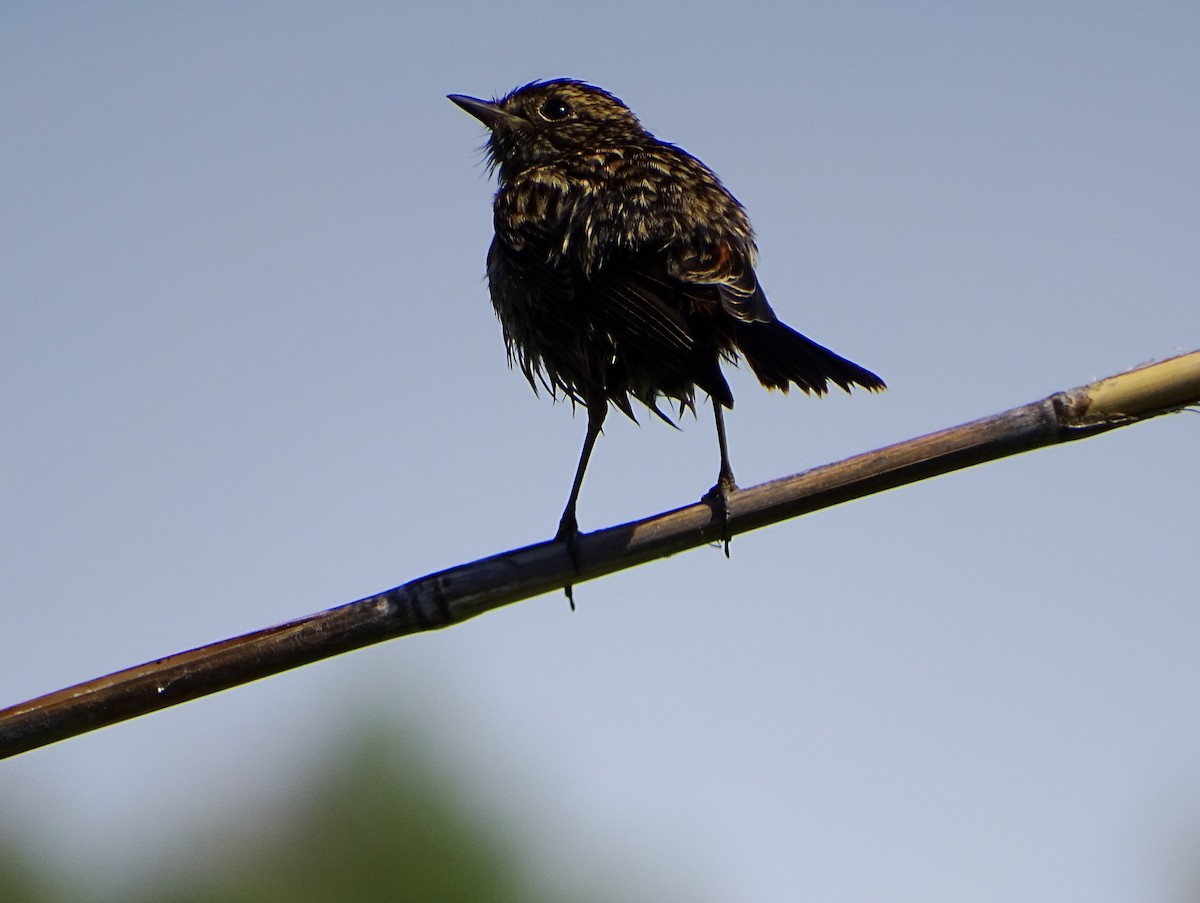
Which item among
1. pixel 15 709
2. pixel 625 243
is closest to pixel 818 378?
pixel 625 243

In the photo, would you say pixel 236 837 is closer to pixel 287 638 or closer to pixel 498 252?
pixel 498 252

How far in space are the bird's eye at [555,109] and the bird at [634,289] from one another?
353mm

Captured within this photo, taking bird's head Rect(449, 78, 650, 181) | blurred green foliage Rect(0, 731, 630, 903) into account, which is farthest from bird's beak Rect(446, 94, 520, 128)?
blurred green foliage Rect(0, 731, 630, 903)

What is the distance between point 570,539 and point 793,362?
1.33 metres

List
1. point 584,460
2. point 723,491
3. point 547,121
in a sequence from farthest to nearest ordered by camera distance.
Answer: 1. point 547,121
2. point 584,460
3. point 723,491

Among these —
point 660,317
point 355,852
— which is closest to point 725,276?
point 660,317

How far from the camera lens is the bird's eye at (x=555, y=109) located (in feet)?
19.2

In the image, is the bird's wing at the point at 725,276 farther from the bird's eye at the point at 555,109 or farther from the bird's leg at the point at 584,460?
the bird's eye at the point at 555,109

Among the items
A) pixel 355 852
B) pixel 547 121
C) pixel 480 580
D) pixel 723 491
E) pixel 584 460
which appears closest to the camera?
pixel 480 580

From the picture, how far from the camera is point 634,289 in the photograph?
14.3 feet

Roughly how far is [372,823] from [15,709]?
21.2m

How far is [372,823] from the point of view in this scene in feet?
75.5

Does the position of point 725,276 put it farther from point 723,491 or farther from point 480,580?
point 480,580

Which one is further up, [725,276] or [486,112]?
[486,112]
